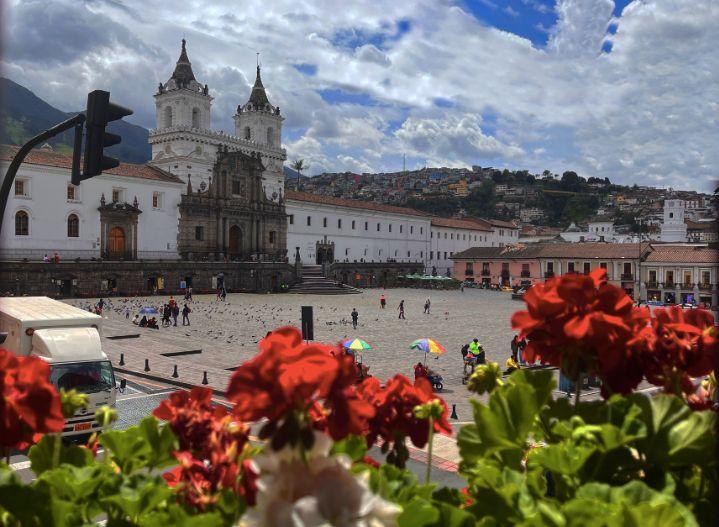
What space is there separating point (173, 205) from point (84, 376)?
45078mm

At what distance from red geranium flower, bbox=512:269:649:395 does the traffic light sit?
6.26 m

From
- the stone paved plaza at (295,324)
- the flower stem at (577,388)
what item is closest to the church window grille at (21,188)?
the stone paved plaza at (295,324)

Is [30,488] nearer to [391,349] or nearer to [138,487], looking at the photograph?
[138,487]

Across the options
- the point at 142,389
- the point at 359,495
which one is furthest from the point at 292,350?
the point at 142,389

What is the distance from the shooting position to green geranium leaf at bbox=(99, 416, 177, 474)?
1866 millimetres

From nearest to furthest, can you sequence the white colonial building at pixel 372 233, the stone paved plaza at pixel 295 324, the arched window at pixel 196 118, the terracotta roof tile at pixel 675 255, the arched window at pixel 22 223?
the stone paved plaza at pixel 295 324 → the arched window at pixel 22 223 → the terracotta roof tile at pixel 675 255 → the arched window at pixel 196 118 → the white colonial building at pixel 372 233

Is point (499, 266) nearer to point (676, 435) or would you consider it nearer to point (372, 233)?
point (372, 233)

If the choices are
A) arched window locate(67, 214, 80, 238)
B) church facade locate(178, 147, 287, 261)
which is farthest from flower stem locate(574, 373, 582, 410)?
→ church facade locate(178, 147, 287, 261)

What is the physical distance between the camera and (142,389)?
15.3 m

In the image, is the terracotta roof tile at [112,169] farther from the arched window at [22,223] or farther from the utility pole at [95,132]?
the utility pole at [95,132]

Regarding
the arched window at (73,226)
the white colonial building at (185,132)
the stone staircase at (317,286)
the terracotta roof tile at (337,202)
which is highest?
the white colonial building at (185,132)

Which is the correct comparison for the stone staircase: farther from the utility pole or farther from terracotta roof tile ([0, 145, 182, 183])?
the utility pole

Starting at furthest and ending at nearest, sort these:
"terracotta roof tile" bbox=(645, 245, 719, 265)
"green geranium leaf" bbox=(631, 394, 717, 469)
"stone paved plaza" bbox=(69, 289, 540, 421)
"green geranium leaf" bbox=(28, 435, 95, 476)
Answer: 1. "terracotta roof tile" bbox=(645, 245, 719, 265)
2. "stone paved plaza" bbox=(69, 289, 540, 421)
3. "green geranium leaf" bbox=(28, 435, 95, 476)
4. "green geranium leaf" bbox=(631, 394, 717, 469)

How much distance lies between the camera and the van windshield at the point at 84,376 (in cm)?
1083
